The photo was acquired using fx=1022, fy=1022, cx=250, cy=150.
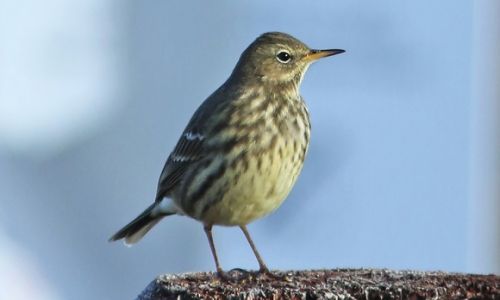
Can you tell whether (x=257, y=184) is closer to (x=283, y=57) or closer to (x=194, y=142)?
(x=194, y=142)

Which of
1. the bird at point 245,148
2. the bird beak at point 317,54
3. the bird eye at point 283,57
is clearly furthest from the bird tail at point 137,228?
the bird beak at point 317,54

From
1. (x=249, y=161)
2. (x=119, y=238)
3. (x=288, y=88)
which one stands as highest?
(x=288, y=88)

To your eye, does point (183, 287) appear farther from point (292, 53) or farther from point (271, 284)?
point (292, 53)

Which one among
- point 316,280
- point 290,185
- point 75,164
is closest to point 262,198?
point 290,185

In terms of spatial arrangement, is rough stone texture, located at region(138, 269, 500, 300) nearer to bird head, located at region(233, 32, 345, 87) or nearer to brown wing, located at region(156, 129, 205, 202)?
brown wing, located at region(156, 129, 205, 202)

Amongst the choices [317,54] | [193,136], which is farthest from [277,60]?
[193,136]

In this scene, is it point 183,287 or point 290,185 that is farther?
point 290,185

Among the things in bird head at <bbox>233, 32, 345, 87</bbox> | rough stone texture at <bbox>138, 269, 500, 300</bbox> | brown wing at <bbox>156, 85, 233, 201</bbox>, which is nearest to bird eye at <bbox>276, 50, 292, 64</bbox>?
bird head at <bbox>233, 32, 345, 87</bbox>
